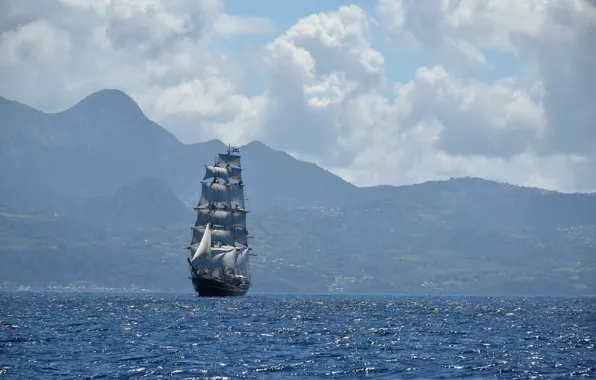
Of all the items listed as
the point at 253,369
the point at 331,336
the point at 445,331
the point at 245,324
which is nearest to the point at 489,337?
the point at 445,331

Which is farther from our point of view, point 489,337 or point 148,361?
point 489,337

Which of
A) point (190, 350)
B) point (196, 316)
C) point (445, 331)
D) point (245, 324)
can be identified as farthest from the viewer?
point (196, 316)

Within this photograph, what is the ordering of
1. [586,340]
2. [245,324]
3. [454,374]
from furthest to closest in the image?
[245,324], [586,340], [454,374]

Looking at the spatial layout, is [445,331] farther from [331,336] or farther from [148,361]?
[148,361]

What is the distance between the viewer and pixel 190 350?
91938 mm

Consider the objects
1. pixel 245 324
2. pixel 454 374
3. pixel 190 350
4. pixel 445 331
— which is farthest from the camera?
pixel 245 324

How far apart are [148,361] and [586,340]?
5483cm

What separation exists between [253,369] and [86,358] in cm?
1481

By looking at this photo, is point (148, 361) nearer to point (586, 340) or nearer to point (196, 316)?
point (586, 340)

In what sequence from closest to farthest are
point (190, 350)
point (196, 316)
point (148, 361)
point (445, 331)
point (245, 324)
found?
point (148, 361), point (190, 350), point (445, 331), point (245, 324), point (196, 316)

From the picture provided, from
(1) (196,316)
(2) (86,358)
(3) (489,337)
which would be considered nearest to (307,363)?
(2) (86,358)

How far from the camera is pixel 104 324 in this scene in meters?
130

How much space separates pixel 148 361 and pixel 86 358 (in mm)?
5347

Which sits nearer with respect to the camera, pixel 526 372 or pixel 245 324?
pixel 526 372
